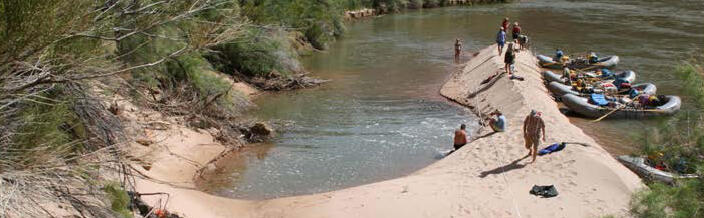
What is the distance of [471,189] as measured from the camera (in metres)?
13.2

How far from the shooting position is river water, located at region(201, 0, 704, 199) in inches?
619

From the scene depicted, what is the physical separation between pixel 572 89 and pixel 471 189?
11706mm

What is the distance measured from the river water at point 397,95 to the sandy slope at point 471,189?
900 mm

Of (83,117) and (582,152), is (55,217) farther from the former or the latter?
(582,152)

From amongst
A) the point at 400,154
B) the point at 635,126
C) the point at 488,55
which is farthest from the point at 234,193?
the point at 488,55

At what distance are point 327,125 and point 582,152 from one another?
7.67 m

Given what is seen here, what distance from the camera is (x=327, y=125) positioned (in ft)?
64.9

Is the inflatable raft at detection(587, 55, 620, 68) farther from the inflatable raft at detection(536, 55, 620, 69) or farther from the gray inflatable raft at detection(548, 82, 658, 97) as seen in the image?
the gray inflatable raft at detection(548, 82, 658, 97)

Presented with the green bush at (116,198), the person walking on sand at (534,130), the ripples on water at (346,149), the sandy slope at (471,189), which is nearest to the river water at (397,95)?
the ripples on water at (346,149)

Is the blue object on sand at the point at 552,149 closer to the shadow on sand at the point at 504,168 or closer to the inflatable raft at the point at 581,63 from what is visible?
the shadow on sand at the point at 504,168

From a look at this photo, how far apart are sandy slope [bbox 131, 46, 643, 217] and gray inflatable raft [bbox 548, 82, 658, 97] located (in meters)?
6.68

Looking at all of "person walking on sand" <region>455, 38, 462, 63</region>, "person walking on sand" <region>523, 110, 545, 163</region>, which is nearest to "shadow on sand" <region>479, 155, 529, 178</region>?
"person walking on sand" <region>523, 110, 545, 163</region>

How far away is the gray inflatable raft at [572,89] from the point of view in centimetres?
2242

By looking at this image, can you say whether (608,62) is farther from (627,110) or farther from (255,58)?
(255,58)
